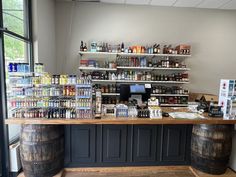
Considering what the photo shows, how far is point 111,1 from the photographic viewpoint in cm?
427

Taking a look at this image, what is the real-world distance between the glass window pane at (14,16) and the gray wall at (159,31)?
1373 millimetres

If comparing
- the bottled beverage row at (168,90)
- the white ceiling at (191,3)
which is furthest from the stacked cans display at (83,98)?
the white ceiling at (191,3)

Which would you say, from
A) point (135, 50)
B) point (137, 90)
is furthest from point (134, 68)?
point (137, 90)

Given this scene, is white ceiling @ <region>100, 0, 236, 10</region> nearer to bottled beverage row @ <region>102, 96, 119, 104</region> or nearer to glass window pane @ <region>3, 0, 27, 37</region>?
glass window pane @ <region>3, 0, 27, 37</region>

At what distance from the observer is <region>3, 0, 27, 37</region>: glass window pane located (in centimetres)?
248

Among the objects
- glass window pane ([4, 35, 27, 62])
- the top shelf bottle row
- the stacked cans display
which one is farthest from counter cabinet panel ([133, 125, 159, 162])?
glass window pane ([4, 35, 27, 62])

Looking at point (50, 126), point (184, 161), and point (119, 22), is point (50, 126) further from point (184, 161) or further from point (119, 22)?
point (119, 22)

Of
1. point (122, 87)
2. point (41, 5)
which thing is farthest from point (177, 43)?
point (41, 5)

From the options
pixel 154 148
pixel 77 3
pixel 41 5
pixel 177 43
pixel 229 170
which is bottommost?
pixel 229 170

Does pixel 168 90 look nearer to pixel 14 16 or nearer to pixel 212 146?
pixel 212 146

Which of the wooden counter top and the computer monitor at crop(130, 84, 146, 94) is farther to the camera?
the computer monitor at crop(130, 84, 146, 94)

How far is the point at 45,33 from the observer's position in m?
3.68

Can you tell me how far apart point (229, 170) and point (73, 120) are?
99.0 inches

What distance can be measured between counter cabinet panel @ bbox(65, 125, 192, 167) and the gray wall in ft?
7.80
